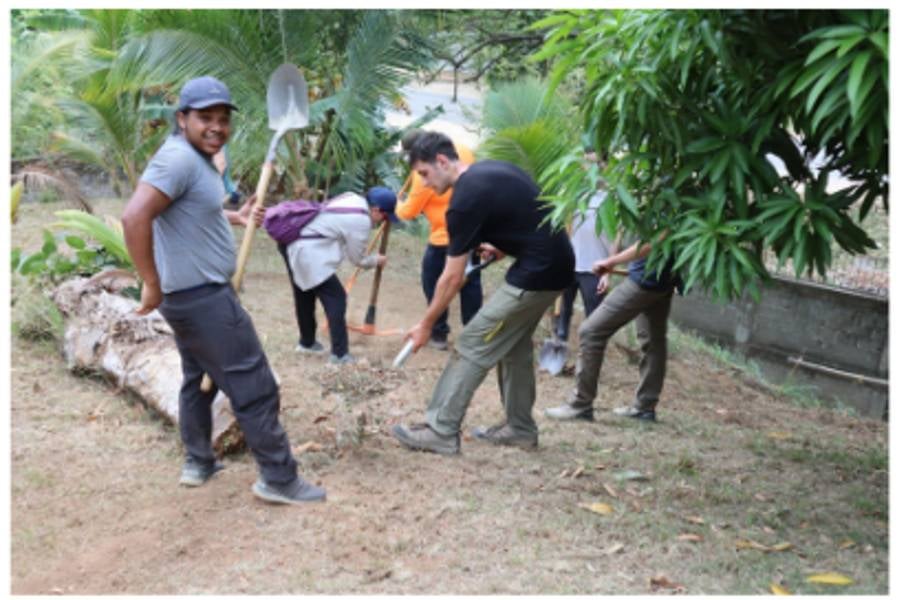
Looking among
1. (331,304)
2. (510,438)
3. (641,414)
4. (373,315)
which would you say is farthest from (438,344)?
(510,438)

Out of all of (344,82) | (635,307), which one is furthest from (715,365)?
(344,82)

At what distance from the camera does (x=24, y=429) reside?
551 centimetres

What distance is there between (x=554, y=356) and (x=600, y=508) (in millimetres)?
2896

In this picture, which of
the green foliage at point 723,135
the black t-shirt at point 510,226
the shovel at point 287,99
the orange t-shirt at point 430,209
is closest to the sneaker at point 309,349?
the orange t-shirt at point 430,209

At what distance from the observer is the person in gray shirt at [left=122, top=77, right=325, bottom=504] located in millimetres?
4000

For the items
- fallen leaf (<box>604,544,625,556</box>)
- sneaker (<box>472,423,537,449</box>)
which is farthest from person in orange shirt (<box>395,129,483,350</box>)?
fallen leaf (<box>604,544,625,556</box>)

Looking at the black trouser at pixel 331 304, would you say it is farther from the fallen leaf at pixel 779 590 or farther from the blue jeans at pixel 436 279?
the fallen leaf at pixel 779 590

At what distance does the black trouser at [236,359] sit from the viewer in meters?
4.21

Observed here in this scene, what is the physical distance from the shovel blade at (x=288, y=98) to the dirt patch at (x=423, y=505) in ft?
5.49

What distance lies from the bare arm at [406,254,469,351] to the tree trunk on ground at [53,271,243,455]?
100 cm

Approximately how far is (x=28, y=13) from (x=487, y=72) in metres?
6.34

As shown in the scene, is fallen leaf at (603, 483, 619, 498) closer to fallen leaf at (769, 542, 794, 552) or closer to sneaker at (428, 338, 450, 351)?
fallen leaf at (769, 542, 794, 552)

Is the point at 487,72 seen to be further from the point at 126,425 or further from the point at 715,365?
the point at 126,425

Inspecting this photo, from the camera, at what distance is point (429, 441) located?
5.29 metres
